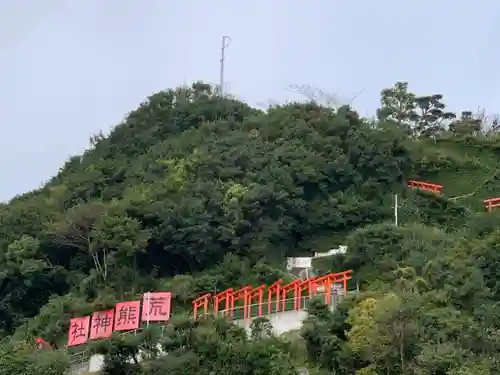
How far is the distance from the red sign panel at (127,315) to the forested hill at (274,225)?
1.70 feet

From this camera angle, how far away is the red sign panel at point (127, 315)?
23.1 metres

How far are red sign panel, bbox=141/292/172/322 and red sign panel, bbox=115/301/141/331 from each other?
0.21m

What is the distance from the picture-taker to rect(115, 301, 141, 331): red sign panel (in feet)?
75.7

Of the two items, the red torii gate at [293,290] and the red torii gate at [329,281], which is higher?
the red torii gate at [329,281]

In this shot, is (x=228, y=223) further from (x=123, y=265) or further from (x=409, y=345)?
(x=409, y=345)

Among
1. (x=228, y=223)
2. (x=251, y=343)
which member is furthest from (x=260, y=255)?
(x=251, y=343)

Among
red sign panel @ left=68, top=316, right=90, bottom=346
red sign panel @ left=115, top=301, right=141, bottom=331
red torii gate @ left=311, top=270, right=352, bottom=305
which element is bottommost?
red sign panel @ left=68, top=316, right=90, bottom=346

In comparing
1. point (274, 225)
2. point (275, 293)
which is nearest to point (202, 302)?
point (275, 293)

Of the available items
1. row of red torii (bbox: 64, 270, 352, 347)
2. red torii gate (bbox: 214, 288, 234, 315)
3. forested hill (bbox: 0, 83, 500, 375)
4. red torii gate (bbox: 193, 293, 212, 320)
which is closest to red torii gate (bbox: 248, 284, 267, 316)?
row of red torii (bbox: 64, 270, 352, 347)

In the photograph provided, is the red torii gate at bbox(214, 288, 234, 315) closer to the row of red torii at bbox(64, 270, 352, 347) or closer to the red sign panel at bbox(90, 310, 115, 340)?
the row of red torii at bbox(64, 270, 352, 347)

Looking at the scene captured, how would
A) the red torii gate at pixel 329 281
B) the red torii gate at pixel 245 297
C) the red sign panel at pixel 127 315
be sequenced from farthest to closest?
1. the red torii gate at pixel 245 297
2. the red torii gate at pixel 329 281
3. the red sign panel at pixel 127 315

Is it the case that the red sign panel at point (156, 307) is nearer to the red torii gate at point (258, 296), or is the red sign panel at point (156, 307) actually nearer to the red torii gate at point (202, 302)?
the red torii gate at point (202, 302)

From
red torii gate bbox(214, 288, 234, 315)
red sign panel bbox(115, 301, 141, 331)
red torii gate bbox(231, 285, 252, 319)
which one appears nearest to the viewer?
red sign panel bbox(115, 301, 141, 331)

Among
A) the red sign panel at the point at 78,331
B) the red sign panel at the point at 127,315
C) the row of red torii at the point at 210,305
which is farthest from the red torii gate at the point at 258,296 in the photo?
the red sign panel at the point at 78,331
